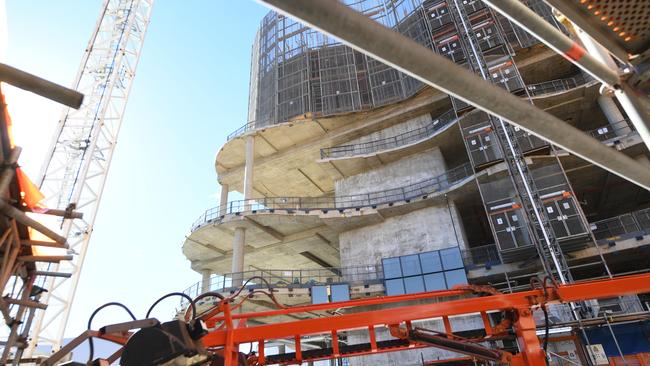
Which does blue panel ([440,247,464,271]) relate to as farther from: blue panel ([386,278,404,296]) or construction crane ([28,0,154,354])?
construction crane ([28,0,154,354])

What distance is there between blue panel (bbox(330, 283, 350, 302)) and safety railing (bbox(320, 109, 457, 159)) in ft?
37.4

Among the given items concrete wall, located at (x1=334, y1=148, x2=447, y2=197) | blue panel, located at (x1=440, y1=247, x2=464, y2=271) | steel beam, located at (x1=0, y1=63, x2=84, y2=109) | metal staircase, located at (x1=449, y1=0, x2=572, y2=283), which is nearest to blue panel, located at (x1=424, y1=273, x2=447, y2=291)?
blue panel, located at (x1=440, y1=247, x2=464, y2=271)

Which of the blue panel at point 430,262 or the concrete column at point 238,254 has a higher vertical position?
the concrete column at point 238,254

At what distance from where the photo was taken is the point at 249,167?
30.0 meters

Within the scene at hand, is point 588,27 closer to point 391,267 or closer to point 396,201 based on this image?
point 391,267

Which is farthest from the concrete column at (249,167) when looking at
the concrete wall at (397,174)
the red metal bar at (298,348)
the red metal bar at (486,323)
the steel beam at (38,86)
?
the steel beam at (38,86)

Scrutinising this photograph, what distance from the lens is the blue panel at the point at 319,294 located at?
902 inches

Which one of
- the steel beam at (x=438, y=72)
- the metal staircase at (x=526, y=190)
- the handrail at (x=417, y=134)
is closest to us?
the steel beam at (x=438, y=72)

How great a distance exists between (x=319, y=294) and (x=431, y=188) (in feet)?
36.5

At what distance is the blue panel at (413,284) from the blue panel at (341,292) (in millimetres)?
3721

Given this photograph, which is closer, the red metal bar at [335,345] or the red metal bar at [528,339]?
the red metal bar at [528,339]

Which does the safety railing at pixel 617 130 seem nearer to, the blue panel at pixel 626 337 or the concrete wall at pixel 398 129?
the blue panel at pixel 626 337

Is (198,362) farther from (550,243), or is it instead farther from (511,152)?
(511,152)

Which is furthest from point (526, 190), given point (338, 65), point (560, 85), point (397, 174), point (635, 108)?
point (338, 65)
